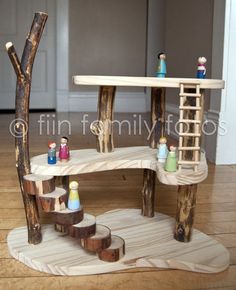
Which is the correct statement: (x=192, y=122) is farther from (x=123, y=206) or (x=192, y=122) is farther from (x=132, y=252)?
(x=123, y=206)

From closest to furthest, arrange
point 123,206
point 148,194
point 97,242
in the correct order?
point 97,242
point 148,194
point 123,206

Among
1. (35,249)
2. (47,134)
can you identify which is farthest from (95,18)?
(35,249)

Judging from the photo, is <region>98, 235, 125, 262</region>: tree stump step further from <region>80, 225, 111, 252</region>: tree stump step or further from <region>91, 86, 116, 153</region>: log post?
<region>91, 86, 116, 153</region>: log post

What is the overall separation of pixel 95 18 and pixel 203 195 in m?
2.82

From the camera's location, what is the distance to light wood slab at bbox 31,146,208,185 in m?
0.88

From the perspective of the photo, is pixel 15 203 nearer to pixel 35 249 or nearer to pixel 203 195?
pixel 35 249

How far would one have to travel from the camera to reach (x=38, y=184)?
2.91ft

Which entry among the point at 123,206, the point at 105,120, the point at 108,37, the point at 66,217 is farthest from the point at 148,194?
the point at 108,37

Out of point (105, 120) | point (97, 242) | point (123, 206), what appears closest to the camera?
point (97, 242)

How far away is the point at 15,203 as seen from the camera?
4.33 ft

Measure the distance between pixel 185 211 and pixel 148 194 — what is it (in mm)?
222

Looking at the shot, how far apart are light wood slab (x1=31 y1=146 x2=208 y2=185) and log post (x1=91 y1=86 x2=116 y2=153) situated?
1.1 inches

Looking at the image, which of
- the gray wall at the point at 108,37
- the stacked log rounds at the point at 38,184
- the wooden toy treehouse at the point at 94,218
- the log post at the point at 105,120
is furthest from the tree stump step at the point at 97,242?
the gray wall at the point at 108,37

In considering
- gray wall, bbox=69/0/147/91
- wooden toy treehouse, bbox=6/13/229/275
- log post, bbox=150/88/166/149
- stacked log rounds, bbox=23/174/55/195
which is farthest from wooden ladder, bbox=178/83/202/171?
gray wall, bbox=69/0/147/91
